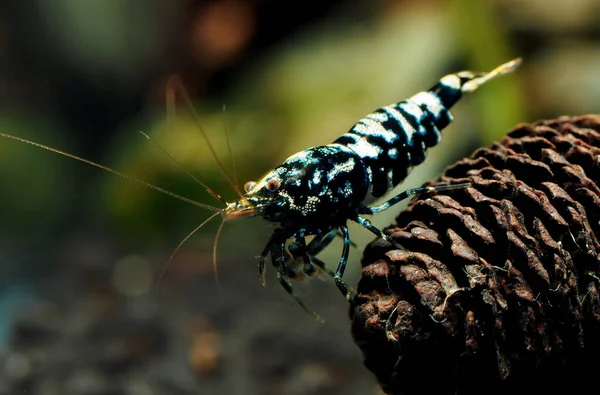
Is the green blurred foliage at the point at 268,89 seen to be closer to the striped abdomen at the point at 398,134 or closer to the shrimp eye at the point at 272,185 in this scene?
the striped abdomen at the point at 398,134

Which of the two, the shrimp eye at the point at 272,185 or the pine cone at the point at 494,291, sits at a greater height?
the shrimp eye at the point at 272,185

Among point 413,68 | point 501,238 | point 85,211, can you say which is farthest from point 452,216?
point 85,211

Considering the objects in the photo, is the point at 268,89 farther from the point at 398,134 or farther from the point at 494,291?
the point at 494,291

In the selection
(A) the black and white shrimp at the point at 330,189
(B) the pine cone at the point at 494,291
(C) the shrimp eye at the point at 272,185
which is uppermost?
(C) the shrimp eye at the point at 272,185

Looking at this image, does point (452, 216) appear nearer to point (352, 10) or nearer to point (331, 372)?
point (331, 372)

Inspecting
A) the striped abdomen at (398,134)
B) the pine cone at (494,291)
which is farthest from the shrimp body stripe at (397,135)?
the pine cone at (494,291)
